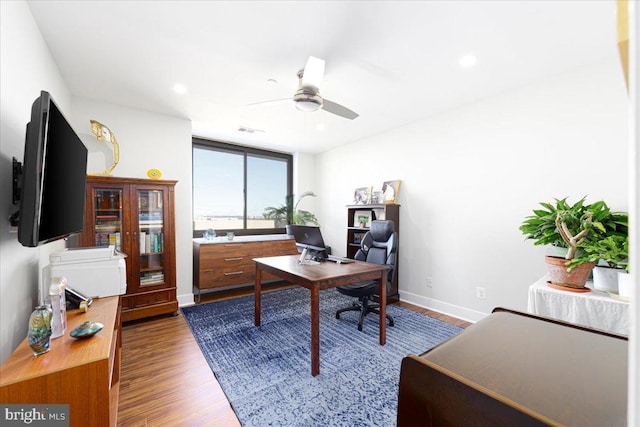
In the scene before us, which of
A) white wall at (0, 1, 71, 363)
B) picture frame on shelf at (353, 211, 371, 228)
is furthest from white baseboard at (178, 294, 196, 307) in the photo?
picture frame on shelf at (353, 211, 371, 228)

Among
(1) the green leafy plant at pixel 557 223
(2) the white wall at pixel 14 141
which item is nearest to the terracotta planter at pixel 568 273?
(1) the green leafy plant at pixel 557 223

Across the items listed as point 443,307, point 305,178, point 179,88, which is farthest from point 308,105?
point 305,178

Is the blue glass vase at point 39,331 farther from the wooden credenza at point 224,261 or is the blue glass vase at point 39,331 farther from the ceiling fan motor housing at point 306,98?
the wooden credenza at point 224,261

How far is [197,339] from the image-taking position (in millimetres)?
2723

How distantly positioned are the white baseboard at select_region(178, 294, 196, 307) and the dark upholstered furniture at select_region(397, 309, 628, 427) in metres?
3.61

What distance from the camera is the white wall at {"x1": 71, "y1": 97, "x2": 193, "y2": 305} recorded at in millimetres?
3156

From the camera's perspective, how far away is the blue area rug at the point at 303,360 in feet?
5.78

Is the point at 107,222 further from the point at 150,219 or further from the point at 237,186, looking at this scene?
the point at 237,186

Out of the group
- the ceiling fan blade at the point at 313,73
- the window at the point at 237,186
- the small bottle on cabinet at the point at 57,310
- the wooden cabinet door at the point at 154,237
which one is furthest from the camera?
the window at the point at 237,186

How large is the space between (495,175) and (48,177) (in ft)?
11.9

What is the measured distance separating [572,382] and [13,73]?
109 inches

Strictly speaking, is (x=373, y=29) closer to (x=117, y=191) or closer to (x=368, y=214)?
(x=368, y=214)

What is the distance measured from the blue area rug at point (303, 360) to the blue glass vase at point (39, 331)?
43.4 inches

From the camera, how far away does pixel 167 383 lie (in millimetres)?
2043
